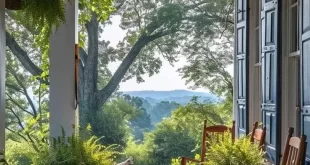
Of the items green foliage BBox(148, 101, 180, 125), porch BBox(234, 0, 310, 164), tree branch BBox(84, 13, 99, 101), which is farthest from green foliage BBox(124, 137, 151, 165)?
porch BBox(234, 0, 310, 164)

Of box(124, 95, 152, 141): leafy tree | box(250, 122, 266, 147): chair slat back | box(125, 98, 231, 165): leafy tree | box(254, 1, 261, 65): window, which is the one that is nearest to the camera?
box(250, 122, 266, 147): chair slat back

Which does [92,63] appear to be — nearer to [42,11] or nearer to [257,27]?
[257,27]

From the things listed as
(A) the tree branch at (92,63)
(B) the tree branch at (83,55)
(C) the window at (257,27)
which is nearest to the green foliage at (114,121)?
(A) the tree branch at (92,63)

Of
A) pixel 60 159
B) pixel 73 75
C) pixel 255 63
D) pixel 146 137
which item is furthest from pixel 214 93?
pixel 60 159

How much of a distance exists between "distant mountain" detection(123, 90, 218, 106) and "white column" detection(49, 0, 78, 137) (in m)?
3.86

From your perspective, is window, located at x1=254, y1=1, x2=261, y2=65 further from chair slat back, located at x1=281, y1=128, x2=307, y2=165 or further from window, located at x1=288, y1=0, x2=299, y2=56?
chair slat back, located at x1=281, y1=128, x2=307, y2=165

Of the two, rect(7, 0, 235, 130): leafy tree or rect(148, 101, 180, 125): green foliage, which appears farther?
rect(7, 0, 235, 130): leafy tree

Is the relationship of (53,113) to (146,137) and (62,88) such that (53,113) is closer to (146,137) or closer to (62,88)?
(62,88)

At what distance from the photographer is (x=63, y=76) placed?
3010 mm

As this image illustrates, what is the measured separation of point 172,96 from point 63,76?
393 cm

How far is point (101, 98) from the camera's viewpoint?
7039 millimetres

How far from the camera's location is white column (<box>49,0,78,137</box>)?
299cm

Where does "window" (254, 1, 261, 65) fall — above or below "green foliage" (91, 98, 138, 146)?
above

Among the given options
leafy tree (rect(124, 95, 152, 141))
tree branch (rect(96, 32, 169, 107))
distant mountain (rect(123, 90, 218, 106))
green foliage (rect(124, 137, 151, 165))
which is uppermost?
tree branch (rect(96, 32, 169, 107))
